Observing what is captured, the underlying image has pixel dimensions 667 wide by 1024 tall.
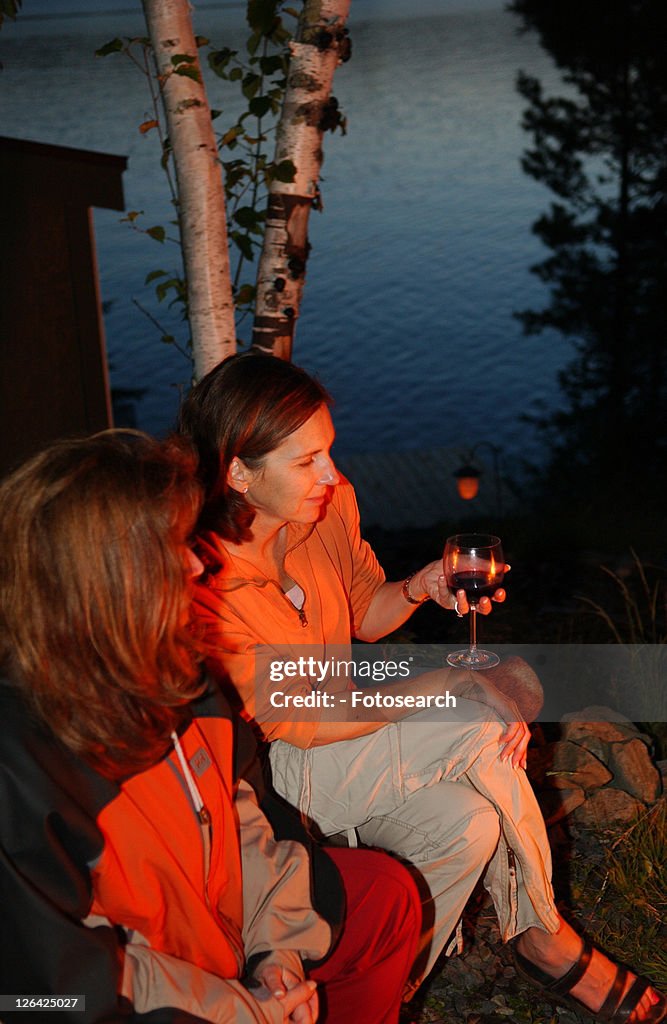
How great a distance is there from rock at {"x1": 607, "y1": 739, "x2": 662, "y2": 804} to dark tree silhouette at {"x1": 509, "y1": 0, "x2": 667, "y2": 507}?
14.6 metres

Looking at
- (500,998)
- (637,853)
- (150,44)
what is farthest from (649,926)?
(150,44)

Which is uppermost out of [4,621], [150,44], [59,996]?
[150,44]

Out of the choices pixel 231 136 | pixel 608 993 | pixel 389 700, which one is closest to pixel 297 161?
pixel 231 136

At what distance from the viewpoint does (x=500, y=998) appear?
2443mm

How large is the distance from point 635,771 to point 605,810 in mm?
210

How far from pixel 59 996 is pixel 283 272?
2565 mm

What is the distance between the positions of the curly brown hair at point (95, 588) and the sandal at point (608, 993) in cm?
126

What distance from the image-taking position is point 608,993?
7.55 feet

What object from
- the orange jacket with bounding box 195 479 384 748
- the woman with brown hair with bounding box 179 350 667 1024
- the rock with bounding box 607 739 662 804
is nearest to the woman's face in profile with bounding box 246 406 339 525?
the woman with brown hair with bounding box 179 350 667 1024

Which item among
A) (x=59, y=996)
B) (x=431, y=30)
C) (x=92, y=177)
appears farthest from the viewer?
(x=431, y=30)

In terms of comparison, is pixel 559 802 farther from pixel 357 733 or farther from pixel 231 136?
pixel 231 136

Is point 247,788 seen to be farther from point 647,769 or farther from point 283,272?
point 283,272

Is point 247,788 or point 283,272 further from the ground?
point 283,272

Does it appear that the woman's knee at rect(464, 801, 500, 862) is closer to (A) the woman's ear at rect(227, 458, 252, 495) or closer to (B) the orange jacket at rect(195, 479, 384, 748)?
(B) the orange jacket at rect(195, 479, 384, 748)
